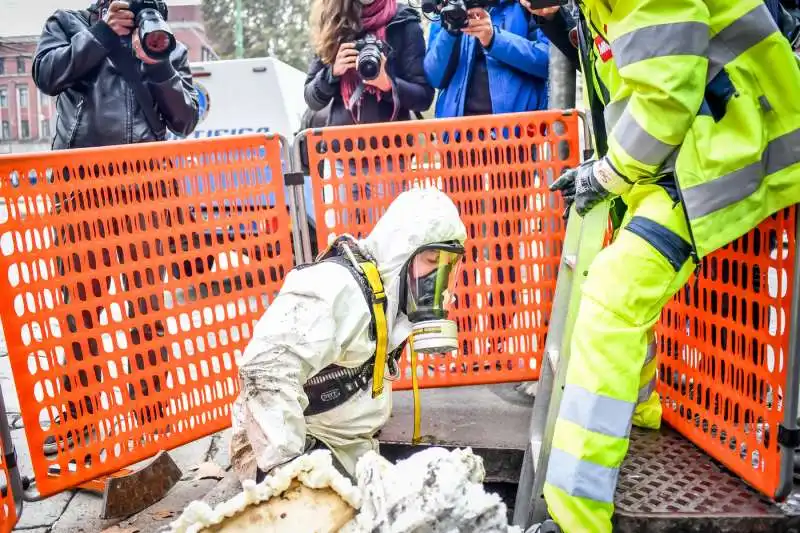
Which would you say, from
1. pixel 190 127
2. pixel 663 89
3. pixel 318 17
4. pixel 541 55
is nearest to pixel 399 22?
pixel 318 17

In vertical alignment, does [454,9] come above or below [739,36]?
above

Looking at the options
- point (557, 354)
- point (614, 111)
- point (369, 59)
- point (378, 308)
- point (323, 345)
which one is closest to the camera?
point (323, 345)

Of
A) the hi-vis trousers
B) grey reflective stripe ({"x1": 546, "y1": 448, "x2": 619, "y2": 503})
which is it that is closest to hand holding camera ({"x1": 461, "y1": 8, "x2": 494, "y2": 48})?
the hi-vis trousers

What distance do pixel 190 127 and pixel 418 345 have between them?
6.78 ft

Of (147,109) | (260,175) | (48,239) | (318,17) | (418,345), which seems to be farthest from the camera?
(318,17)

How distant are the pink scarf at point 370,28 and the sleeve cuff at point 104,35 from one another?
1.19 meters

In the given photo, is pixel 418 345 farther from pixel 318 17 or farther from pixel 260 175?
pixel 318 17

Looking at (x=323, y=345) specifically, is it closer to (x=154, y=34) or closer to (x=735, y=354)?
(x=735, y=354)

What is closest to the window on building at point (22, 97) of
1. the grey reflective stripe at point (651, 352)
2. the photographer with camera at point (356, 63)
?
the photographer with camera at point (356, 63)

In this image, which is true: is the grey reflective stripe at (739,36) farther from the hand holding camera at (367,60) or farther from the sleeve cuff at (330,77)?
the sleeve cuff at (330,77)

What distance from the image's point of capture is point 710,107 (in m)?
2.24

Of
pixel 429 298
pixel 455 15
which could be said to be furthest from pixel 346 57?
pixel 429 298

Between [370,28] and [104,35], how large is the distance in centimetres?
137

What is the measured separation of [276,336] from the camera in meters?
2.35
